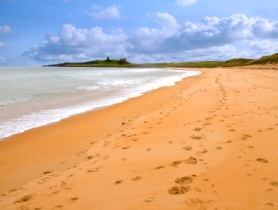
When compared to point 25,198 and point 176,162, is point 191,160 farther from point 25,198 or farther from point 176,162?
point 25,198

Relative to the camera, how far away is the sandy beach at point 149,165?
319 centimetres

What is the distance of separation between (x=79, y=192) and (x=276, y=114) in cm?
648

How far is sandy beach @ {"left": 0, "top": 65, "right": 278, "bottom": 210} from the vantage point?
3.19 meters

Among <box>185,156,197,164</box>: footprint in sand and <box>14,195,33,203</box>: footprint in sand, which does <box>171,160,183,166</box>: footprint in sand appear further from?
<box>14,195,33,203</box>: footprint in sand

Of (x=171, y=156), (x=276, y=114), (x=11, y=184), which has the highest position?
(x=276, y=114)

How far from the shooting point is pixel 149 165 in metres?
4.30

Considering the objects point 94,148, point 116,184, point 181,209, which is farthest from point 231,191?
point 94,148

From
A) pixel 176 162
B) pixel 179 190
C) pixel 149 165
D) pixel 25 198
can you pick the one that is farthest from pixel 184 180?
pixel 25 198

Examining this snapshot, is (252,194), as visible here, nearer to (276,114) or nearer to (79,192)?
(79,192)

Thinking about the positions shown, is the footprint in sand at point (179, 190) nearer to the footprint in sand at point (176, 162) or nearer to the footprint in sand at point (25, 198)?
the footprint in sand at point (176, 162)

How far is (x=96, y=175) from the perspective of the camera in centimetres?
407

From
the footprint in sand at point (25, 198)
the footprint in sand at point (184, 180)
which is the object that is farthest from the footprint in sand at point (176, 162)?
the footprint in sand at point (25, 198)

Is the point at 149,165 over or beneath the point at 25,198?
over

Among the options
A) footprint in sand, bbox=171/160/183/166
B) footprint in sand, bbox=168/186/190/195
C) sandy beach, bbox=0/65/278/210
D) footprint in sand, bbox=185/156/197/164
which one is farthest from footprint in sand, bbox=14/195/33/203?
footprint in sand, bbox=185/156/197/164
